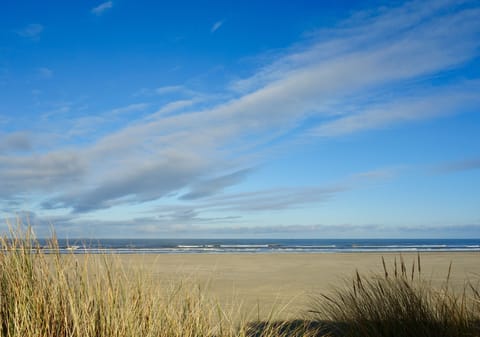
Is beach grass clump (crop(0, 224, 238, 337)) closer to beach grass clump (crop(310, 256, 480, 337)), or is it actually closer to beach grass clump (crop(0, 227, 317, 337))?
beach grass clump (crop(0, 227, 317, 337))

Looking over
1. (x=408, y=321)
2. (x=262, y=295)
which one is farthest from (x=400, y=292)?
(x=262, y=295)

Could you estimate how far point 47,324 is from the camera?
11.6 ft

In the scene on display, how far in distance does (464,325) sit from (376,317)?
77cm

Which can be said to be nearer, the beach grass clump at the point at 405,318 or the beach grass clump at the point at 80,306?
the beach grass clump at the point at 80,306

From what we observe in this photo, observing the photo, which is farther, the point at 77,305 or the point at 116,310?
the point at 77,305

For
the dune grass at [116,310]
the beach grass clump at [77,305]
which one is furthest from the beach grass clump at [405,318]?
the beach grass clump at [77,305]

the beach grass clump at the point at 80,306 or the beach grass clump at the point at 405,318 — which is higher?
the beach grass clump at the point at 80,306

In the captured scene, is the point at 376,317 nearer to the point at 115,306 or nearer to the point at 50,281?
the point at 115,306

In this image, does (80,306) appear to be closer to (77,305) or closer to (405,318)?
(77,305)

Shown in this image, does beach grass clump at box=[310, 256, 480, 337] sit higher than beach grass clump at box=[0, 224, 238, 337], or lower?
lower

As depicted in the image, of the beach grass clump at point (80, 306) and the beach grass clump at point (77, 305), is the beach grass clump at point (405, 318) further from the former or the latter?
the beach grass clump at point (77, 305)

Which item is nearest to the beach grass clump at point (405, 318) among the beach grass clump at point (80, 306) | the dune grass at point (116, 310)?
the dune grass at point (116, 310)

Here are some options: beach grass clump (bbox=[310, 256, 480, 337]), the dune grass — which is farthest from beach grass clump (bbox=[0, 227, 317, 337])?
beach grass clump (bbox=[310, 256, 480, 337])

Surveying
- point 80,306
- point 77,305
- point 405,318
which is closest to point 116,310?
point 80,306
